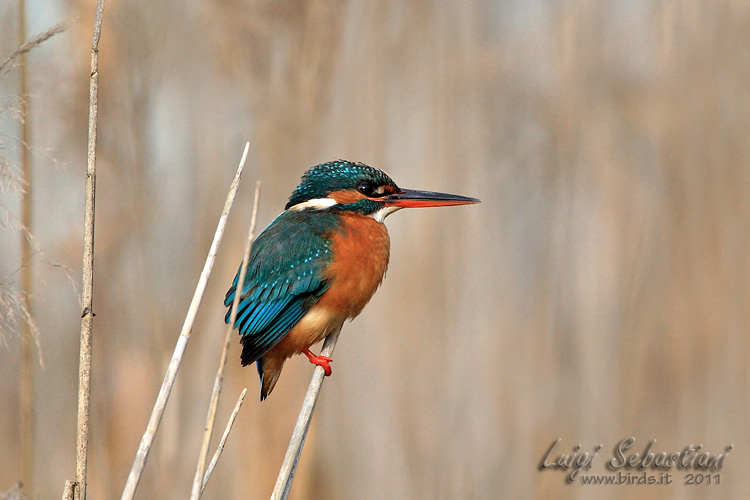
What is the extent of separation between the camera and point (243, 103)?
7.98ft

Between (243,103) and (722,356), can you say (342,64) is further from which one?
(722,356)

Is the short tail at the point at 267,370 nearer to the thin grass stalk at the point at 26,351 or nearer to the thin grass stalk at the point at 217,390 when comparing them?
the thin grass stalk at the point at 26,351

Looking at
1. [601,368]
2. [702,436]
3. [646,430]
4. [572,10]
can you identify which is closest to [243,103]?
[572,10]

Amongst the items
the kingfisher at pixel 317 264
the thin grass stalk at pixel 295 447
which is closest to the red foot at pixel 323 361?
the kingfisher at pixel 317 264

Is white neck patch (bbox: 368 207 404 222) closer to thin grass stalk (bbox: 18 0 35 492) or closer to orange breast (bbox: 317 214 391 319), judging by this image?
orange breast (bbox: 317 214 391 319)

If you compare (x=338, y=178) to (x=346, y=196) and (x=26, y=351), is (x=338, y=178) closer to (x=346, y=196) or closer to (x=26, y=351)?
(x=346, y=196)

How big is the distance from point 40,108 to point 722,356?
91.3 inches

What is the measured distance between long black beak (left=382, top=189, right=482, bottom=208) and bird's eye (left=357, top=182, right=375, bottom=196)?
40mm

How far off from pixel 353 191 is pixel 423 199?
0.67 ft

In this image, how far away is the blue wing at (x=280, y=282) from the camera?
6.22ft

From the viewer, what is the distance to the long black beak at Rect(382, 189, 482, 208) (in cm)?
193

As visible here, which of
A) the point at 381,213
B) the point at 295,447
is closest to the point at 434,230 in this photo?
the point at 381,213

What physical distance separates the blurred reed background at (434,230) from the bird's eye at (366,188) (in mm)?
394

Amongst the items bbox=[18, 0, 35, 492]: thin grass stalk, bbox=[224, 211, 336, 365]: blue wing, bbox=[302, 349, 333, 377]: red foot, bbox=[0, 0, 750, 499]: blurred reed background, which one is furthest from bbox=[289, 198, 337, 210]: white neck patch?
bbox=[18, 0, 35, 492]: thin grass stalk
